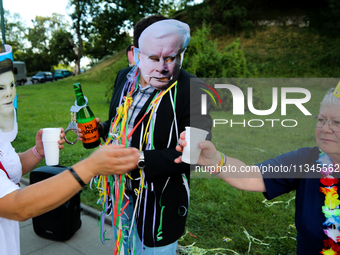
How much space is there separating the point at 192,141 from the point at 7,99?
40.6 inches

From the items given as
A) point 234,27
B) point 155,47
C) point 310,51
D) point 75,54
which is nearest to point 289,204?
point 155,47

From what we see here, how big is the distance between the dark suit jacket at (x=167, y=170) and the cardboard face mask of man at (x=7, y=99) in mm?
734

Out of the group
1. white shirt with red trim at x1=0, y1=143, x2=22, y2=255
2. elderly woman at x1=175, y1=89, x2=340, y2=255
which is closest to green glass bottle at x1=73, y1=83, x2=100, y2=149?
white shirt with red trim at x1=0, y1=143, x2=22, y2=255

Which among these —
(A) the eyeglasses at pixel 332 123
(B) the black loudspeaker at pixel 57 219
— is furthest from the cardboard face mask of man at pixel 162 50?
(B) the black loudspeaker at pixel 57 219

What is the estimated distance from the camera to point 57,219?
3484mm

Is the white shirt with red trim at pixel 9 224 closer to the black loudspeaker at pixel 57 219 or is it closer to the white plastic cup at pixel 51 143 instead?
the white plastic cup at pixel 51 143

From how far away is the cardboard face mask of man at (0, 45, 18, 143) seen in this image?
5.08 feet

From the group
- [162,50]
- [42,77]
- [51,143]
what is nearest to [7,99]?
[51,143]

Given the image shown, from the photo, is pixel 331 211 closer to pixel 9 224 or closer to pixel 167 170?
pixel 167 170

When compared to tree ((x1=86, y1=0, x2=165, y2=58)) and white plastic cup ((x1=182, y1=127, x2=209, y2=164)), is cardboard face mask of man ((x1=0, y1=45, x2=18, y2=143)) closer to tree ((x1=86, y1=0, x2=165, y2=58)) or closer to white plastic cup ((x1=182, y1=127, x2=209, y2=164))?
white plastic cup ((x1=182, y1=127, x2=209, y2=164))

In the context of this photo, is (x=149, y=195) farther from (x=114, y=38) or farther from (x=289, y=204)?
(x=114, y=38)

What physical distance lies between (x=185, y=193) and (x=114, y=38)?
126 feet

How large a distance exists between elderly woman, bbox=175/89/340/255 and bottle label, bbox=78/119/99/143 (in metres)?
0.73

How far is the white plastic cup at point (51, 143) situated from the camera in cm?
183
